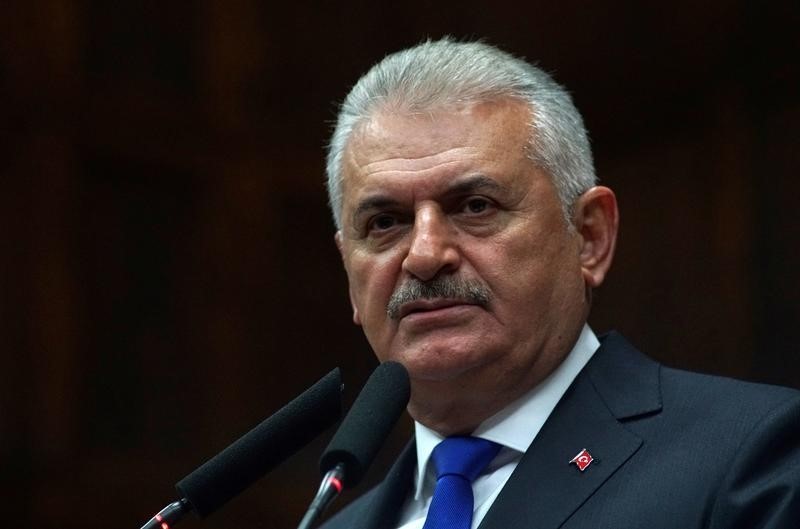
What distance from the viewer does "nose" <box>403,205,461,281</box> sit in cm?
319

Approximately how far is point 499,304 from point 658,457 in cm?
50

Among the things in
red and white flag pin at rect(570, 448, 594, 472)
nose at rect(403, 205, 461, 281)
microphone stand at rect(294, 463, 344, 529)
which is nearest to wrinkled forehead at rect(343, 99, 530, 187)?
nose at rect(403, 205, 461, 281)

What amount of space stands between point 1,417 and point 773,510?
3063 mm

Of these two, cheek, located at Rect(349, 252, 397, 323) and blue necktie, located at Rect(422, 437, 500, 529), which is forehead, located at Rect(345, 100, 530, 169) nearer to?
cheek, located at Rect(349, 252, 397, 323)

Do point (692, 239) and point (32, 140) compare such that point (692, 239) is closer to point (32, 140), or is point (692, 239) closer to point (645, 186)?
point (645, 186)

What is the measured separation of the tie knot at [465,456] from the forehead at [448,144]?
0.56 meters

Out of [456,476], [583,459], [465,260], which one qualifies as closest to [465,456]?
[456,476]

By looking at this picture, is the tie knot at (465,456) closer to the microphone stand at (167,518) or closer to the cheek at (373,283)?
the cheek at (373,283)

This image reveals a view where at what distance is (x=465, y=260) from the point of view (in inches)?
127

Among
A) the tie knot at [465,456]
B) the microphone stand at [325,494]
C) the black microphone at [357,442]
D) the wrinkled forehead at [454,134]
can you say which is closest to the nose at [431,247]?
the wrinkled forehead at [454,134]

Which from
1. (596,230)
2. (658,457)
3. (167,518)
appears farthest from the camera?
(596,230)

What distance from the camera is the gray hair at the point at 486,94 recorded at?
336cm

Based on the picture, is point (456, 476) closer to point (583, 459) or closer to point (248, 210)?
point (583, 459)

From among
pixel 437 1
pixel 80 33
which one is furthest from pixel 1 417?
pixel 437 1
